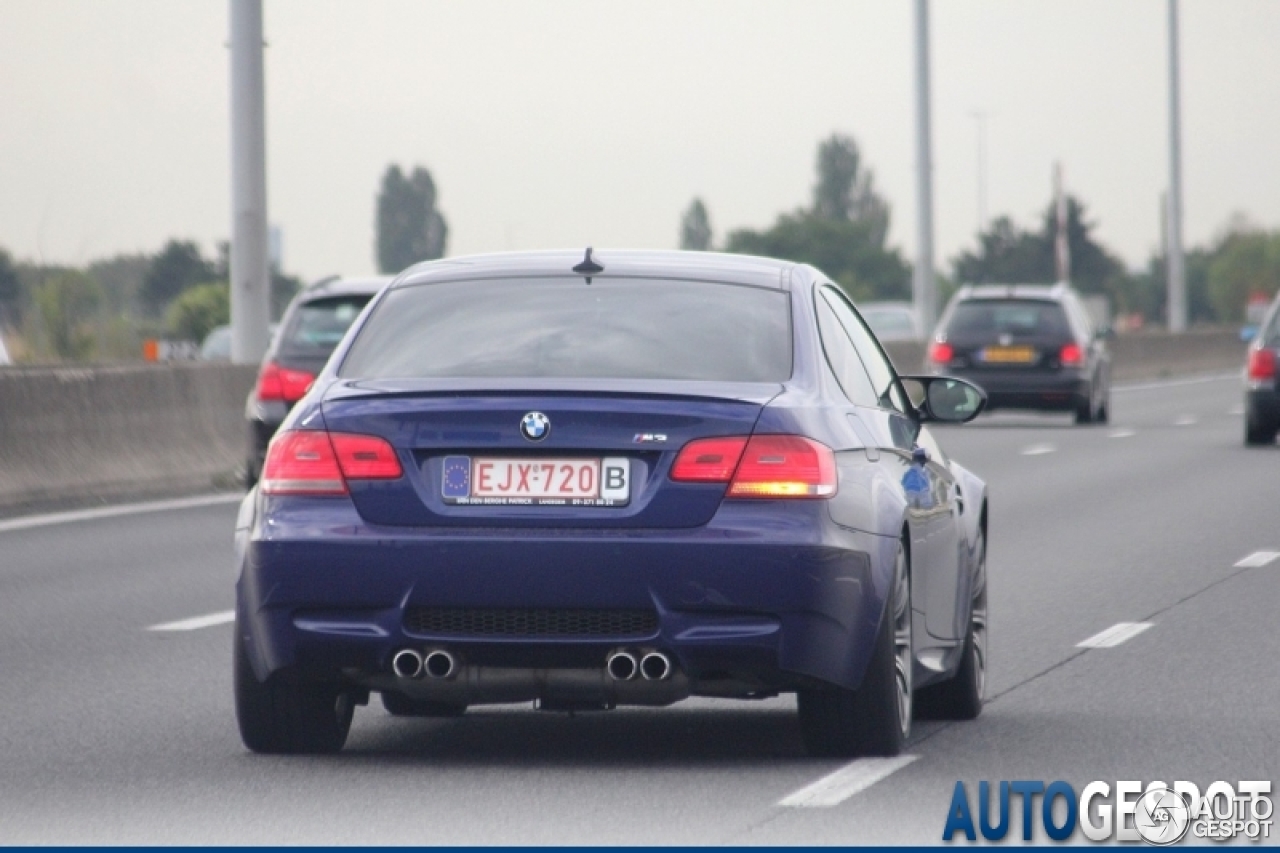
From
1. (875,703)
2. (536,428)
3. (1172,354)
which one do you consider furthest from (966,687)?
(1172,354)

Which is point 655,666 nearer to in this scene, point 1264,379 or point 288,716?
point 288,716

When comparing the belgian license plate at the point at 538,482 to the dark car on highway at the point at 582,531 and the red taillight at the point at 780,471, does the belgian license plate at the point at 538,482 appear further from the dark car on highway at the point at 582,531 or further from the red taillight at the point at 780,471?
the red taillight at the point at 780,471

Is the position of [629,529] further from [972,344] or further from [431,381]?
[972,344]

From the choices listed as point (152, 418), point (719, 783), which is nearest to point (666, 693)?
point (719, 783)

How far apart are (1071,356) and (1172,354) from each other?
26273 mm

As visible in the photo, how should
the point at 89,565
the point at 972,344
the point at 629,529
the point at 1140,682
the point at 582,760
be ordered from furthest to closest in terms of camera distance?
the point at 972,344 < the point at 89,565 < the point at 1140,682 < the point at 582,760 < the point at 629,529

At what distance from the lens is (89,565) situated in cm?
1500

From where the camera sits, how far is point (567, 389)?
7652mm

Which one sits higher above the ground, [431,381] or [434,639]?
[431,381]

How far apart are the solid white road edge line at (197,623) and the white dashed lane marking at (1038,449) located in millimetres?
15669

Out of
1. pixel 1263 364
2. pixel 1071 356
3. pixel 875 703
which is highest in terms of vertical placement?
pixel 1263 364

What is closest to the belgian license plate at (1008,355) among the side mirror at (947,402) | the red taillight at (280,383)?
the red taillight at (280,383)

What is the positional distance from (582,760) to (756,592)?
95 cm

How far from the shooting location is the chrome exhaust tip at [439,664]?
7.55 m
